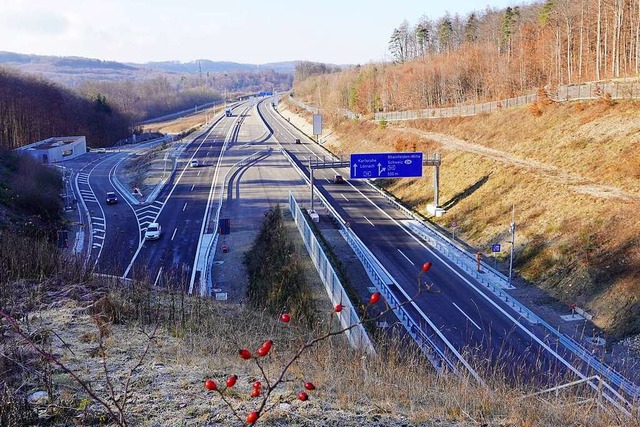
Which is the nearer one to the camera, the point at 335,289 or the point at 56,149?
the point at 335,289

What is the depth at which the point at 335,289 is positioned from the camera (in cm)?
2092

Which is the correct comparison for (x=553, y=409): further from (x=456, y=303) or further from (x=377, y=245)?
(x=377, y=245)

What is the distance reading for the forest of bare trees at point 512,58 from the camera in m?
55.8

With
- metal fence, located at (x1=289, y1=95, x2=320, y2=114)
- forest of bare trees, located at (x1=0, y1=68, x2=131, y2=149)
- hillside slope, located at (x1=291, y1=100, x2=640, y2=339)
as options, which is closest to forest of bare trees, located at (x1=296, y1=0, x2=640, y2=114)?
metal fence, located at (x1=289, y1=95, x2=320, y2=114)

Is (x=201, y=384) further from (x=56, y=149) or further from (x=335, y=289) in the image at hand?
(x=56, y=149)

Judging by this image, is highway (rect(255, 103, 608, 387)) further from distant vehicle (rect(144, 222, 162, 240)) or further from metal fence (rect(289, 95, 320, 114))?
metal fence (rect(289, 95, 320, 114))

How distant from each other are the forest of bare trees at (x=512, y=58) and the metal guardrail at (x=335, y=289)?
37.4 m

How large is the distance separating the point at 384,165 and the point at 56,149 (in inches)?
2024

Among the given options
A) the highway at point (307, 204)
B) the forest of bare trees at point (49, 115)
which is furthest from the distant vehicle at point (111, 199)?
the forest of bare trees at point (49, 115)

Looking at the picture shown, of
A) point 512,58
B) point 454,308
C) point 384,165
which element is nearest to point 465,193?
point 384,165

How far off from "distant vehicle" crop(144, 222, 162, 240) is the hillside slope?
64.1 ft

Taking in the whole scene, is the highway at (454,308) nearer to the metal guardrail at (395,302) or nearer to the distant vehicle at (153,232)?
the metal guardrail at (395,302)

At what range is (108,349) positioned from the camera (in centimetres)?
914

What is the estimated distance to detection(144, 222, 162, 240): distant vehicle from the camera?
35.4 metres
